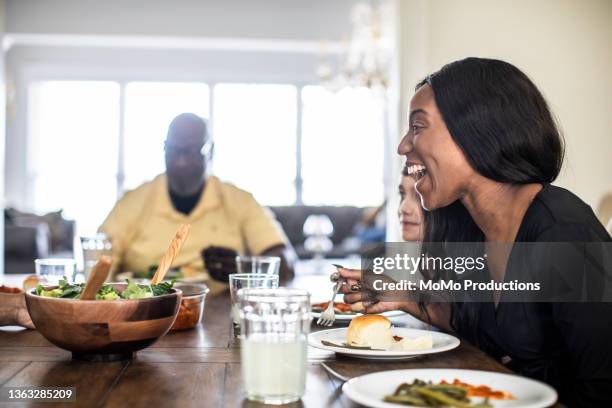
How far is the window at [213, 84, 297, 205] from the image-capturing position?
9547 millimetres

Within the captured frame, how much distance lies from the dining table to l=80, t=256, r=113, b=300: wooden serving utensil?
0.11 m

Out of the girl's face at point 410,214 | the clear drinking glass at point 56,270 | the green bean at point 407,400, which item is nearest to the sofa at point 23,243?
the girl's face at point 410,214

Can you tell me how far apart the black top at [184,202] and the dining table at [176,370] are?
4.60ft

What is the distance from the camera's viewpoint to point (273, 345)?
941mm

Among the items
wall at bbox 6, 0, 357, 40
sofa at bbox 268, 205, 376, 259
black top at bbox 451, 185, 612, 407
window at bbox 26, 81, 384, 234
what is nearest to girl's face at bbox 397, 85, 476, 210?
black top at bbox 451, 185, 612, 407

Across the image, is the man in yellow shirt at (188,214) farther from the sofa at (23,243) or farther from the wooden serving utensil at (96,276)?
the sofa at (23,243)

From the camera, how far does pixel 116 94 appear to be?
9.36 m

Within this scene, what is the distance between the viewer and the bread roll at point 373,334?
1.24 metres

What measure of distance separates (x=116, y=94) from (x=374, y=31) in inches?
165

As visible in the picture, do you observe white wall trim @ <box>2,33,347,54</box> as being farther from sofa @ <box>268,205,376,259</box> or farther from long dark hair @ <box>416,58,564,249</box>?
long dark hair @ <box>416,58,564,249</box>

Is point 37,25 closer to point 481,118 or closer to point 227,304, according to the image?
point 227,304

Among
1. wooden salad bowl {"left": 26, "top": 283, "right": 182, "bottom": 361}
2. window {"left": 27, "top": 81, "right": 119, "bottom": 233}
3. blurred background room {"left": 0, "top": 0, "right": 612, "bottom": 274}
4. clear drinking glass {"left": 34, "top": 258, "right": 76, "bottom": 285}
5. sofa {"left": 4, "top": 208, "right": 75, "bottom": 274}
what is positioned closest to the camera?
wooden salad bowl {"left": 26, "top": 283, "right": 182, "bottom": 361}

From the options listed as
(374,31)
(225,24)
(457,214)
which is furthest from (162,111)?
(457,214)

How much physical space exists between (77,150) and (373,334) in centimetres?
882
